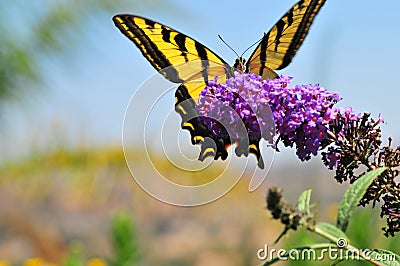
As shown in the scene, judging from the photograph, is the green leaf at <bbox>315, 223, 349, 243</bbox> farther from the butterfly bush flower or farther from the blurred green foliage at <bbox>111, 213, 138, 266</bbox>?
the blurred green foliage at <bbox>111, 213, 138, 266</bbox>

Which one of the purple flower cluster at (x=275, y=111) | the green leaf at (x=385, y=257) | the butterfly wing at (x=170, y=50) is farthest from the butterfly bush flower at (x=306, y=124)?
the butterfly wing at (x=170, y=50)

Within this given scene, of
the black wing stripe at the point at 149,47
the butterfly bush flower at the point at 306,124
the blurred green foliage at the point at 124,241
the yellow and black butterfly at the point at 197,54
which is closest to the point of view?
the butterfly bush flower at the point at 306,124

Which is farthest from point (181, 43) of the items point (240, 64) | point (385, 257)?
point (385, 257)

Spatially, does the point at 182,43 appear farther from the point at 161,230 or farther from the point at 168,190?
the point at 161,230

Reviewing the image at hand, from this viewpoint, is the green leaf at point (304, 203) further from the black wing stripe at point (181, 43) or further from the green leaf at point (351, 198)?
the black wing stripe at point (181, 43)

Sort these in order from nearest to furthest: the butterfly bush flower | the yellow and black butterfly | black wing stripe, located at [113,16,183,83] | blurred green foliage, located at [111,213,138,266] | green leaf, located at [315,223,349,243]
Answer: green leaf, located at [315,223,349,243], the butterfly bush flower, the yellow and black butterfly, black wing stripe, located at [113,16,183,83], blurred green foliage, located at [111,213,138,266]

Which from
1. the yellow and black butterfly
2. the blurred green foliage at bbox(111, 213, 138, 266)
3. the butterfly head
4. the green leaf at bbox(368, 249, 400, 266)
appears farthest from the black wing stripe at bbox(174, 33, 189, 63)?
the blurred green foliage at bbox(111, 213, 138, 266)

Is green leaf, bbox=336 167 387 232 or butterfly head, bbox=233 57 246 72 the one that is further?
butterfly head, bbox=233 57 246 72

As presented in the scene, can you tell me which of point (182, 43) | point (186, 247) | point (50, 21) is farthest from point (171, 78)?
point (50, 21)
